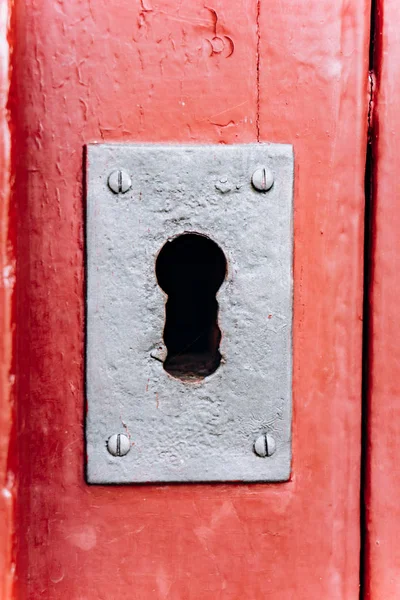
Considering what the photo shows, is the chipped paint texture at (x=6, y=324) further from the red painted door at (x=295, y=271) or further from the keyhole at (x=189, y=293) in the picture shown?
the keyhole at (x=189, y=293)

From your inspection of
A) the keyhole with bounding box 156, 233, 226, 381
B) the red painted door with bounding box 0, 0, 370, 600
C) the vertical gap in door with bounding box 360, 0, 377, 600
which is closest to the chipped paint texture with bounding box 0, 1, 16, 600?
the red painted door with bounding box 0, 0, 370, 600

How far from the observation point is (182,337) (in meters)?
0.57

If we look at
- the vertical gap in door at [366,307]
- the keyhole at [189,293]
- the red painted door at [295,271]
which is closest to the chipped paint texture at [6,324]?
the red painted door at [295,271]

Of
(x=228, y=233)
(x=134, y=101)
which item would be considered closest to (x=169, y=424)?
(x=228, y=233)

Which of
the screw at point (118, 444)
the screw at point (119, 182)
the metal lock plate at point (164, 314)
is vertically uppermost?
the screw at point (119, 182)

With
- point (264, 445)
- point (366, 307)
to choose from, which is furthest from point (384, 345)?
point (264, 445)

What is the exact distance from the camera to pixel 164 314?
47 cm

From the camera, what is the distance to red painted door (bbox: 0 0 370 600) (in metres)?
0.48

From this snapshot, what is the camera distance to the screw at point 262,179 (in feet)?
1.56

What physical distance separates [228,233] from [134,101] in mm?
140

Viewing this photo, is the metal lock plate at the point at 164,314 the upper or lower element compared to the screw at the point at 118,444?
upper

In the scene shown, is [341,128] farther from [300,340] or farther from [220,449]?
[220,449]

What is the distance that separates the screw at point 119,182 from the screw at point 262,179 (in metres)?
0.11

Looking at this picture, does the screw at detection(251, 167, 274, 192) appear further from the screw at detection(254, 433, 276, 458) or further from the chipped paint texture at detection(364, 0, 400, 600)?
the screw at detection(254, 433, 276, 458)
